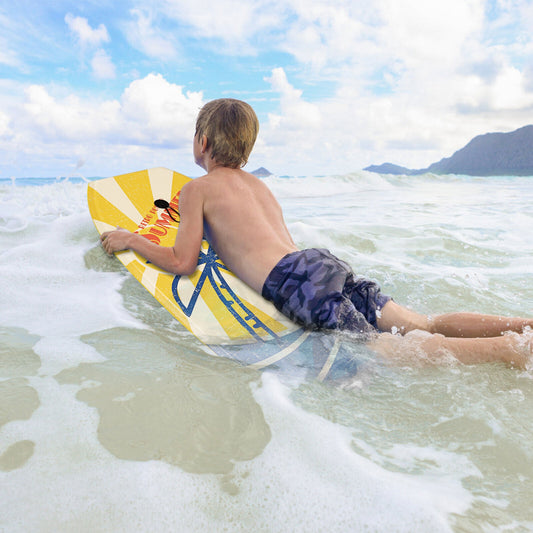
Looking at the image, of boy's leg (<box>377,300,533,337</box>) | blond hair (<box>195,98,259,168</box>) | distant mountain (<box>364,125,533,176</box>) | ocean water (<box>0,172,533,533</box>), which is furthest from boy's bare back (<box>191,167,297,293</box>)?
distant mountain (<box>364,125,533,176</box>)

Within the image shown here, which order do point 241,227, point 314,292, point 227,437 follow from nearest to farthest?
point 227,437
point 314,292
point 241,227

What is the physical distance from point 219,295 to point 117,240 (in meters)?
0.76

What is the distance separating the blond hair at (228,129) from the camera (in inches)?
86.4

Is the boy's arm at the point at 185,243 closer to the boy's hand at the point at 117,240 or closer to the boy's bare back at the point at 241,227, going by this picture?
the boy's bare back at the point at 241,227

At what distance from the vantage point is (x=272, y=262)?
2004 millimetres

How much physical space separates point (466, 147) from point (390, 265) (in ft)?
244

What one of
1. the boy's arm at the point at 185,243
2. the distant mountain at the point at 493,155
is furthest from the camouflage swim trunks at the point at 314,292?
the distant mountain at the point at 493,155

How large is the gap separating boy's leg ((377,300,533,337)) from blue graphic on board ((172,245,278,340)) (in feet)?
1.88

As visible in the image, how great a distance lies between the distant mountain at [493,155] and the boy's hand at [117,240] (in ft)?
195

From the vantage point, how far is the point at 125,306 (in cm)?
237

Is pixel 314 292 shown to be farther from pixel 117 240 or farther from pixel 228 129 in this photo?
pixel 117 240

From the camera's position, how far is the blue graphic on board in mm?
2027

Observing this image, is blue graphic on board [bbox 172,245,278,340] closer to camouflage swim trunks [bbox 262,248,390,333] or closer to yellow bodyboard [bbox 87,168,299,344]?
yellow bodyboard [bbox 87,168,299,344]

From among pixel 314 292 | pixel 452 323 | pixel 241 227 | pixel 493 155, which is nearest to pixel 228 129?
pixel 241 227
